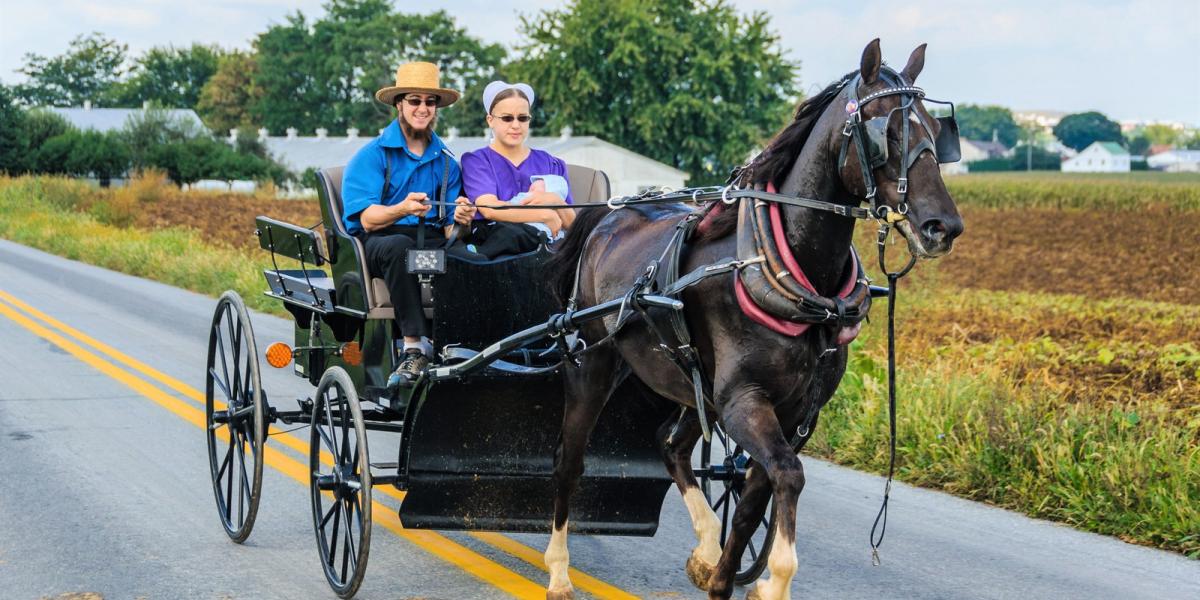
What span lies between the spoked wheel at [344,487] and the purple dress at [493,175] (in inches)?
45.8

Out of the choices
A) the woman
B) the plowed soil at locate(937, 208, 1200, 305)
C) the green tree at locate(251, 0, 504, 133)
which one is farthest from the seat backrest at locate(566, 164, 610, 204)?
the green tree at locate(251, 0, 504, 133)

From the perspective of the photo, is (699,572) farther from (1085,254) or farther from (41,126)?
Result: (41,126)

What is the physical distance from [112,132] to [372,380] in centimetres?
6349

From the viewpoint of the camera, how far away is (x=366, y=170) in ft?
22.1

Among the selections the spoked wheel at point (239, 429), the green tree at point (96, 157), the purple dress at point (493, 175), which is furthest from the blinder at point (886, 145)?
the green tree at point (96, 157)

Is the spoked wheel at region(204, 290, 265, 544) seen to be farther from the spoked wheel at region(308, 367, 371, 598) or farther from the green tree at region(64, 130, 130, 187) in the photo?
the green tree at region(64, 130, 130, 187)

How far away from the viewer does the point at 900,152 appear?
4.46 meters

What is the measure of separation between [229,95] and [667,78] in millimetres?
44583

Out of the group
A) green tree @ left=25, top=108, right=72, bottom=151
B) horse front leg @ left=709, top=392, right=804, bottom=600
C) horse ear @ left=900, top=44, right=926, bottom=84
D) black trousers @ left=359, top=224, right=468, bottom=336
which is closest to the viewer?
horse front leg @ left=709, top=392, right=804, bottom=600

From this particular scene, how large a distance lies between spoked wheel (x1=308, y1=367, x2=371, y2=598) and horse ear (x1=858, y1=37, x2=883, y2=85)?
2.46 m

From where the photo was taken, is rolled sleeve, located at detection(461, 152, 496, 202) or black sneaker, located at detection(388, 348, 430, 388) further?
rolled sleeve, located at detection(461, 152, 496, 202)

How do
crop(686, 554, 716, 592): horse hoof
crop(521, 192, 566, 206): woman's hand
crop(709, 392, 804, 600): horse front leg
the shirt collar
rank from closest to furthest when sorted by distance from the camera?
crop(709, 392, 804, 600): horse front leg < crop(686, 554, 716, 592): horse hoof < crop(521, 192, 566, 206): woman's hand < the shirt collar

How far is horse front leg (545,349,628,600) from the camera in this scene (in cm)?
584

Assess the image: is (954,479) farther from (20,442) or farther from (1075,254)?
(1075,254)
